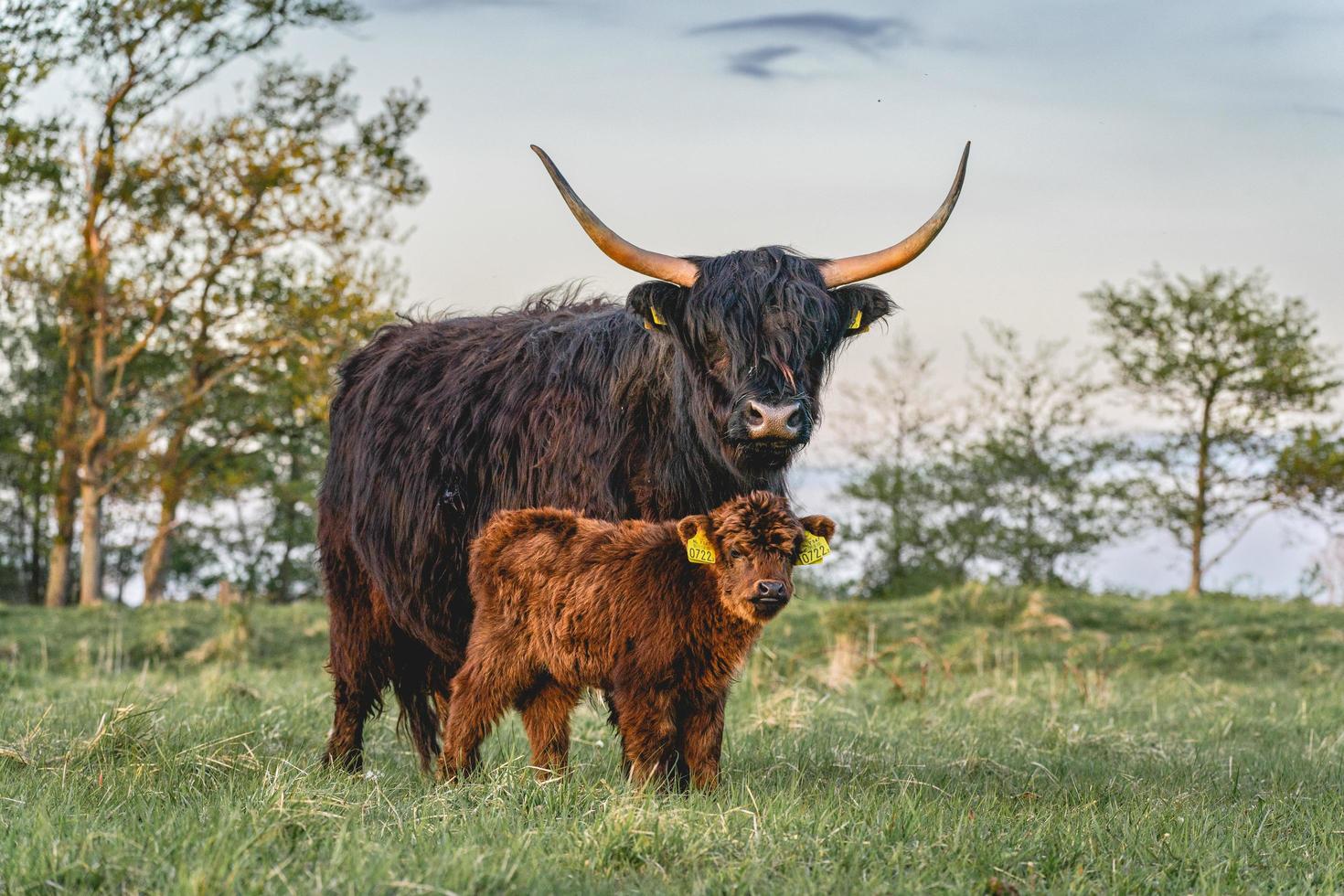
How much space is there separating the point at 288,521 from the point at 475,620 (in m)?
27.6

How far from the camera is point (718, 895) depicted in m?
3.76

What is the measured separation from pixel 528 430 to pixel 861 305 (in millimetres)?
1493

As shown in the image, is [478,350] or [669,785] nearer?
[669,785]

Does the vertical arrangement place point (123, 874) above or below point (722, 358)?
below

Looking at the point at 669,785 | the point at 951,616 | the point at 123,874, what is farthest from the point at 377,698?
the point at 951,616

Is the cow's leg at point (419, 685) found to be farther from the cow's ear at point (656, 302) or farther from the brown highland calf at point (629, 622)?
the cow's ear at point (656, 302)

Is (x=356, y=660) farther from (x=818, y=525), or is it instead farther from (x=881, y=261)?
(x=881, y=261)

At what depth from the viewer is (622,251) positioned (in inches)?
221

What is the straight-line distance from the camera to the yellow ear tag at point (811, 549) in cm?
513

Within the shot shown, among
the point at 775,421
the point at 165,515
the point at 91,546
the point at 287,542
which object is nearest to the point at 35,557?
the point at 287,542

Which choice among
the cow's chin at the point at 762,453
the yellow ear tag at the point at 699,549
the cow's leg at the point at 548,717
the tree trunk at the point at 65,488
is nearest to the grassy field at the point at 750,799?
the cow's leg at the point at 548,717

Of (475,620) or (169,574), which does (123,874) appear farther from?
(169,574)

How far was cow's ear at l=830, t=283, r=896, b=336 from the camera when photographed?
5.71 m

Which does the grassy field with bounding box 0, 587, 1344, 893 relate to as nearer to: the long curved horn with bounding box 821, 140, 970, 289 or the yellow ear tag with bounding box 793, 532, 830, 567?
the yellow ear tag with bounding box 793, 532, 830, 567
